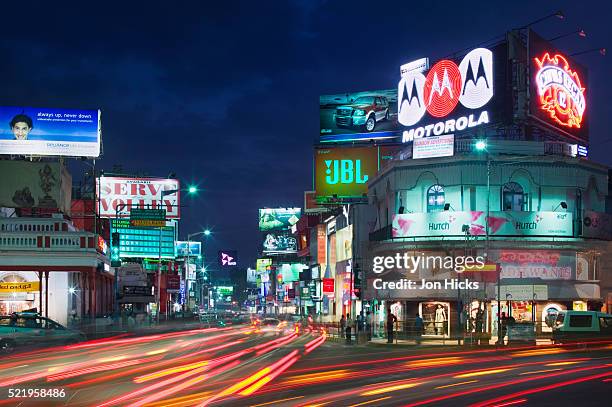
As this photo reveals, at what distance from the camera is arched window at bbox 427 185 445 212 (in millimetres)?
50562

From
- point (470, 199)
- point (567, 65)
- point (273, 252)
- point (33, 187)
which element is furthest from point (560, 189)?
point (273, 252)

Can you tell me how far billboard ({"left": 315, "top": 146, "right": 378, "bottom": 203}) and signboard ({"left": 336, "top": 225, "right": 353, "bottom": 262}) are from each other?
8.25 metres

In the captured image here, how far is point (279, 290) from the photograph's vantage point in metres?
158

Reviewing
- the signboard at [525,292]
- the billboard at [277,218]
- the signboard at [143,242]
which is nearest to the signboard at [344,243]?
the signboard at [525,292]

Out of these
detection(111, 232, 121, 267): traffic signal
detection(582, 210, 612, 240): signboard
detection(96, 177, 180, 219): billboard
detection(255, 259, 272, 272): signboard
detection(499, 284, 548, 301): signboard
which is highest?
detection(96, 177, 180, 219): billboard

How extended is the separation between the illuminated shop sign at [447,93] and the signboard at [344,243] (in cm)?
1421

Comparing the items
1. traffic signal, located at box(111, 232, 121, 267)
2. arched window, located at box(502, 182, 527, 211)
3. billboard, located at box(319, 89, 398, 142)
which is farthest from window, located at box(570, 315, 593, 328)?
billboard, located at box(319, 89, 398, 142)

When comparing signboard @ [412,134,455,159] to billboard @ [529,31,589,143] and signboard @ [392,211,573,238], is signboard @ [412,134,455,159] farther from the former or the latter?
billboard @ [529,31,589,143]

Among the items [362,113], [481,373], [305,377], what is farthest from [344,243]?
[305,377]

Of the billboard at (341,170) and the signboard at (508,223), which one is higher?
the billboard at (341,170)

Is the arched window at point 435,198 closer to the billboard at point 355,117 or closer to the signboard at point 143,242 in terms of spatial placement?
the billboard at point 355,117

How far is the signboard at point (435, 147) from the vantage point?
165 ft

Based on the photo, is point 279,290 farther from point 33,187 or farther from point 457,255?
point 457,255

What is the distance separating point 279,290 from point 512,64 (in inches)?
4344
